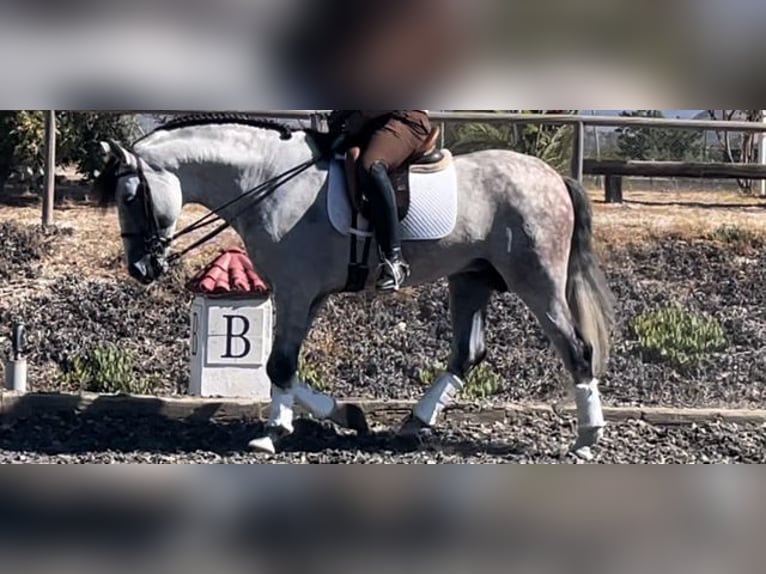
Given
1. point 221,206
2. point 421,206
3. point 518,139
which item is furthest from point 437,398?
point 518,139

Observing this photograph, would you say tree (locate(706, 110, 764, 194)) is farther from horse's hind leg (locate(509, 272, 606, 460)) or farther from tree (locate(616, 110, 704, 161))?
horse's hind leg (locate(509, 272, 606, 460))

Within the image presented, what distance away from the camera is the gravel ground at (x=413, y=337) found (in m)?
7.80

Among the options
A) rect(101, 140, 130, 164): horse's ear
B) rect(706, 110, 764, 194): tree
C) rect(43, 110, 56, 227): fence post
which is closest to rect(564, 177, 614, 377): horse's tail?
rect(101, 140, 130, 164): horse's ear

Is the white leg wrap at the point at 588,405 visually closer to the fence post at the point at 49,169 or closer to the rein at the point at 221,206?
the rein at the point at 221,206

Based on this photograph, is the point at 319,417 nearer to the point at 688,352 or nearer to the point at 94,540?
the point at 94,540

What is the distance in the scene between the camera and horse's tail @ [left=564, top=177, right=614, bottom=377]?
6398 mm

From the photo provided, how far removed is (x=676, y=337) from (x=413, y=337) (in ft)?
4.90

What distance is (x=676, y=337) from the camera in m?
8.09

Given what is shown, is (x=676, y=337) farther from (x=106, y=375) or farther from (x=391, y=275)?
(x=106, y=375)

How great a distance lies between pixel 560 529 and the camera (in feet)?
16.6

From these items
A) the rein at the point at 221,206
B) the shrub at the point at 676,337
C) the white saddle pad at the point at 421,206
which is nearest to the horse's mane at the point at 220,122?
the rein at the point at 221,206

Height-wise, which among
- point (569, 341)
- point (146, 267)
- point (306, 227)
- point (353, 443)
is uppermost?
point (306, 227)

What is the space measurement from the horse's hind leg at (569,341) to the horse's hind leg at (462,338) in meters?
0.40
